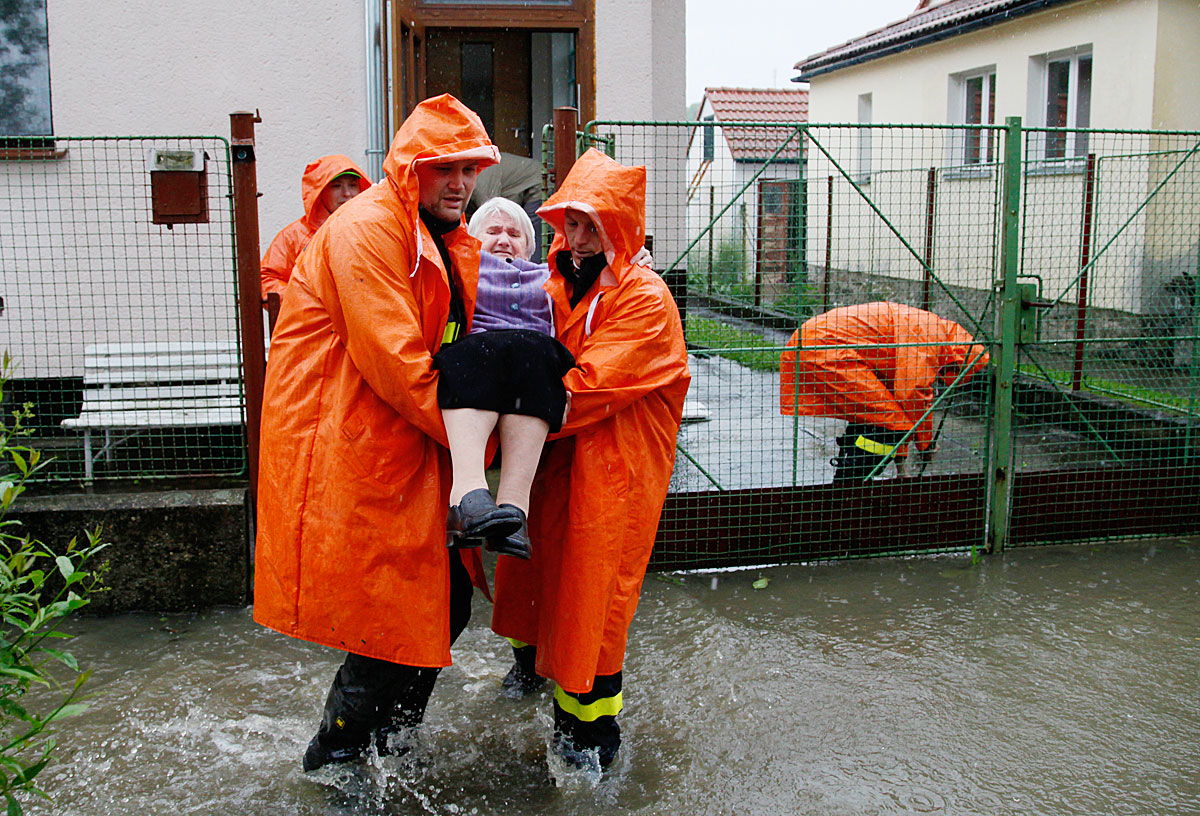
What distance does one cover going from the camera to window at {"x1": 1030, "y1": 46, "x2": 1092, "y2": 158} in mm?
11602

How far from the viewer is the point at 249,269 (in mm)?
4539

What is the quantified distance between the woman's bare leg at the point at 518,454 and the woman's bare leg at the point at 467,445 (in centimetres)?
9

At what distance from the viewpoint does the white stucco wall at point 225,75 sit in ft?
21.7

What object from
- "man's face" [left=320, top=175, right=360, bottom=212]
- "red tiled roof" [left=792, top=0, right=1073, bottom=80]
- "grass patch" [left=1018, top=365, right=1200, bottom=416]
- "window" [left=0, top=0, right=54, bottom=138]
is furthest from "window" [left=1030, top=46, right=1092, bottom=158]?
"window" [left=0, top=0, right=54, bottom=138]

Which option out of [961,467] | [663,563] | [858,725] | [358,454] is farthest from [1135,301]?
[358,454]

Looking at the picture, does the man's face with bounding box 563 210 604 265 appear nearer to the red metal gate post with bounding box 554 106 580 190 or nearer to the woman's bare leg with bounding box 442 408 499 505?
the woman's bare leg with bounding box 442 408 499 505

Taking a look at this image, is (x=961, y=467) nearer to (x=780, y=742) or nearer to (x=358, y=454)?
(x=780, y=742)

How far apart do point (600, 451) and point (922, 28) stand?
12.7 metres

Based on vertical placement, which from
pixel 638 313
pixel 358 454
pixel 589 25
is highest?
pixel 589 25

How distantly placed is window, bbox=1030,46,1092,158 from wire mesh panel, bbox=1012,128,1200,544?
0.45 meters

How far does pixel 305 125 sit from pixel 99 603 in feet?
11.6

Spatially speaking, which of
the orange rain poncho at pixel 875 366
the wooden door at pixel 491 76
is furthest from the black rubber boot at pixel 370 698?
the wooden door at pixel 491 76

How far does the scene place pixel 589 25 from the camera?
722 cm

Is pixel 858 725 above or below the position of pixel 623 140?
below
